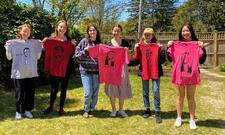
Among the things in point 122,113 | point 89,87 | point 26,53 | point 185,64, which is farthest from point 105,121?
point 26,53

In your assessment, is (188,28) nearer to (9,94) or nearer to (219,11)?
(9,94)

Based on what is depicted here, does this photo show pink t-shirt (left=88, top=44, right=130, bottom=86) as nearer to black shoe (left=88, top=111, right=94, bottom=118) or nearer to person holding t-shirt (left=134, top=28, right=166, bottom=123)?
person holding t-shirt (left=134, top=28, right=166, bottom=123)

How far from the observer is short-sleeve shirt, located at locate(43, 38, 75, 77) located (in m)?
8.09

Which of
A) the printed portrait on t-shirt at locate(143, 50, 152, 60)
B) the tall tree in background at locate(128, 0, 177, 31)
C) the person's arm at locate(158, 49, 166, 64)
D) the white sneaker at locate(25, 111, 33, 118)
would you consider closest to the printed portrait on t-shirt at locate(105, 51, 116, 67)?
the printed portrait on t-shirt at locate(143, 50, 152, 60)

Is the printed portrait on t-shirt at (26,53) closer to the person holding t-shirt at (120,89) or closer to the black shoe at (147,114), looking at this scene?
the person holding t-shirt at (120,89)

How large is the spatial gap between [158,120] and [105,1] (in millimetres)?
28429

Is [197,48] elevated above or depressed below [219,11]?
below

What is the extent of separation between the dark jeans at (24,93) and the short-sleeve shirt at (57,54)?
1.65 feet

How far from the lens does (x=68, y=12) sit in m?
27.8

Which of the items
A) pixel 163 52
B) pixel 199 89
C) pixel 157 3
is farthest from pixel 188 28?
pixel 157 3

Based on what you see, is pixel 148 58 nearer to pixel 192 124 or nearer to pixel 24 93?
pixel 192 124

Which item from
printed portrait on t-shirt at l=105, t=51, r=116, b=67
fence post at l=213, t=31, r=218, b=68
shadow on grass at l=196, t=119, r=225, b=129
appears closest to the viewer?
shadow on grass at l=196, t=119, r=225, b=129

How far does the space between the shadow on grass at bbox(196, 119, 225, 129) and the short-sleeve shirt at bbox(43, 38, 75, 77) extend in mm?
2861

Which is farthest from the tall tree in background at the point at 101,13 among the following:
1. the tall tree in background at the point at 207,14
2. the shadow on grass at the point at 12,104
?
the shadow on grass at the point at 12,104
